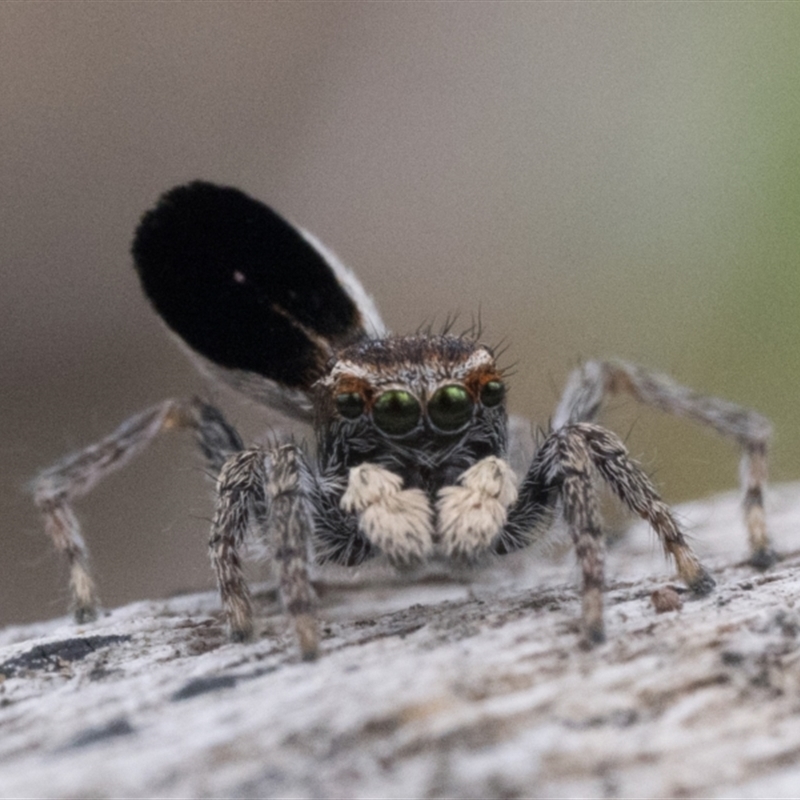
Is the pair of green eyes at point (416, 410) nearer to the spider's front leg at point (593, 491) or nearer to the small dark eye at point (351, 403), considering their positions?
the small dark eye at point (351, 403)

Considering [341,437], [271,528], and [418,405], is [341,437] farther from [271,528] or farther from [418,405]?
[271,528]

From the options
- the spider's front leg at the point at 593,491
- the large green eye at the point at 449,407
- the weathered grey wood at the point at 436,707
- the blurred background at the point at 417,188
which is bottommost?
the weathered grey wood at the point at 436,707

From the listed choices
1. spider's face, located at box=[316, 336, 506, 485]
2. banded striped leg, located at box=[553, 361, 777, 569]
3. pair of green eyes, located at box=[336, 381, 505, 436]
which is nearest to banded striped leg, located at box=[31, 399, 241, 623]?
spider's face, located at box=[316, 336, 506, 485]

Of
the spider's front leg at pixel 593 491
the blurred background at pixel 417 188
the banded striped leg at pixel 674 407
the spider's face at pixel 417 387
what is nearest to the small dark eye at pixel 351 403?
the spider's face at pixel 417 387

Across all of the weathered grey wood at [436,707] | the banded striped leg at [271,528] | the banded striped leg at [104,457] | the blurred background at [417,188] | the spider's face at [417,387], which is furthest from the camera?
the blurred background at [417,188]

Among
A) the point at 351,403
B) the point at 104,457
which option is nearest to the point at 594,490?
the point at 351,403

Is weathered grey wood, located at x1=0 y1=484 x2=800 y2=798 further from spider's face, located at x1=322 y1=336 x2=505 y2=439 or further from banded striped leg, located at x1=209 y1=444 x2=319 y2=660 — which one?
spider's face, located at x1=322 y1=336 x2=505 y2=439

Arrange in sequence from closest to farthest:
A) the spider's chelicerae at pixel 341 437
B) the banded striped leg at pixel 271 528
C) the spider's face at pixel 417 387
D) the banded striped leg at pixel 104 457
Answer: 1. the banded striped leg at pixel 271 528
2. the spider's chelicerae at pixel 341 437
3. the spider's face at pixel 417 387
4. the banded striped leg at pixel 104 457
